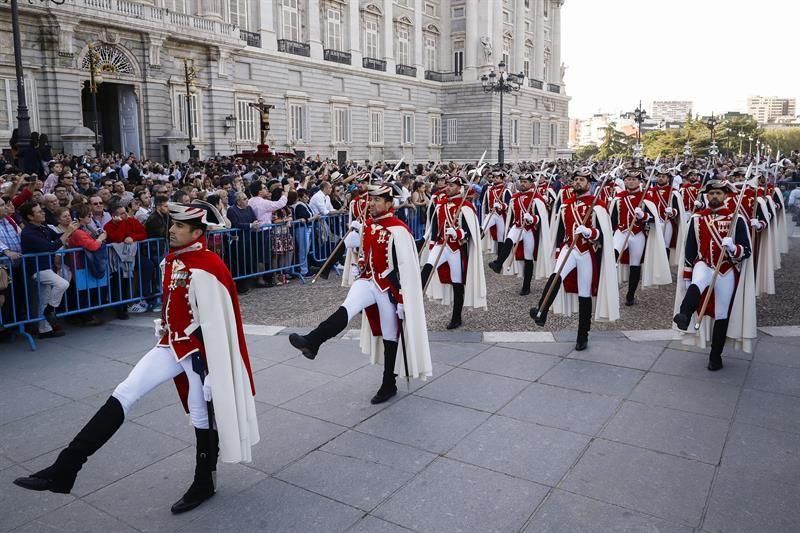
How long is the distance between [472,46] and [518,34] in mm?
7660

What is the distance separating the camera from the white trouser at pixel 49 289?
7770mm

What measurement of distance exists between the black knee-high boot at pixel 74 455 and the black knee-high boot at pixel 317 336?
5.31 feet

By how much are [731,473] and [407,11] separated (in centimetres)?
4718

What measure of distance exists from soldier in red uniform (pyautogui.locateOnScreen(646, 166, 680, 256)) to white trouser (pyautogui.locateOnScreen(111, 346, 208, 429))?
29.2 feet

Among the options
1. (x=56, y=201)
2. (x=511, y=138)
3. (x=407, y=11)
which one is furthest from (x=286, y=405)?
(x=511, y=138)

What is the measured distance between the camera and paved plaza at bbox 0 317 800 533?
3.99m

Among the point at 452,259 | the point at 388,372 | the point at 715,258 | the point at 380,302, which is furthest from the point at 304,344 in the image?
the point at 715,258

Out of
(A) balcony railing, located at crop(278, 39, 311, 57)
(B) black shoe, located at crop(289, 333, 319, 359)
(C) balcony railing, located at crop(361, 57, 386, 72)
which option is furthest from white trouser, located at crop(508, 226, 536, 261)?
(C) balcony railing, located at crop(361, 57, 386, 72)

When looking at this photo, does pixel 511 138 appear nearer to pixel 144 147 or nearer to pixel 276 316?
pixel 144 147

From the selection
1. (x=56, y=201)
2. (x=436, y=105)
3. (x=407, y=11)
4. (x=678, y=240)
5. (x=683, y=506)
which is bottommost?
(x=683, y=506)

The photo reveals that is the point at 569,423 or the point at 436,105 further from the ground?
the point at 436,105

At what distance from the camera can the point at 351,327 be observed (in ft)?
27.7

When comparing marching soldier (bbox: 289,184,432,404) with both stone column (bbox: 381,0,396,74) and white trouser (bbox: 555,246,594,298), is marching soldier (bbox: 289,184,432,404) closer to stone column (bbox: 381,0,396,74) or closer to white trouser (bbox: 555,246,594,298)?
white trouser (bbox: 555,246,594,298)

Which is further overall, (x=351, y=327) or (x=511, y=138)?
(x=511, y=138)
